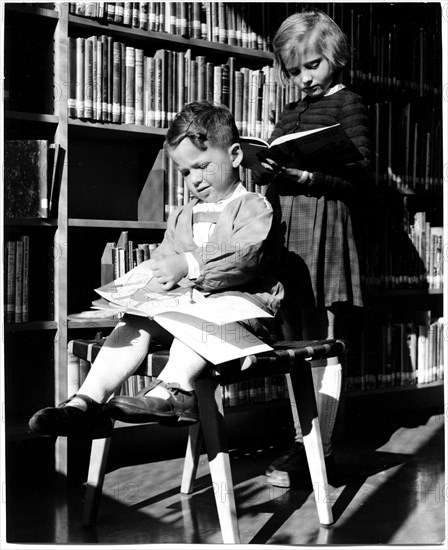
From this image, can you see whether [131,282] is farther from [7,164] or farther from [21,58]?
[21,58]

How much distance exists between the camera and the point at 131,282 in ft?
6.03

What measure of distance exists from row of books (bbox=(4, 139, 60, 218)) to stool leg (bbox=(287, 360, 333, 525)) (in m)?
0.95

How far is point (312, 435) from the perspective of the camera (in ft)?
6.10

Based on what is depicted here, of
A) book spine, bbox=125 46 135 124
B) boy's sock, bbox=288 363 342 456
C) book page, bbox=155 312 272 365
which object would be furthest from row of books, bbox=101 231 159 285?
book page, bbox=155 312 272 365

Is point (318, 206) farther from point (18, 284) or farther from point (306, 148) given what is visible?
point (18, 284)

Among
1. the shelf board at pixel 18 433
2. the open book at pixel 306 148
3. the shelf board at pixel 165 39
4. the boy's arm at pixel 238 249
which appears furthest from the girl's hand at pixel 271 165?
the shelf board at pixel 18 433

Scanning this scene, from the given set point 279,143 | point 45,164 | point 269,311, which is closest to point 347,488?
point 269,311

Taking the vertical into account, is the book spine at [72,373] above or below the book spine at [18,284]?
below

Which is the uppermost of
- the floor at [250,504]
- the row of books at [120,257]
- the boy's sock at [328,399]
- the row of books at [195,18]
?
the row of books at [195,18]

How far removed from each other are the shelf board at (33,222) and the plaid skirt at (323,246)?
0.72 metres

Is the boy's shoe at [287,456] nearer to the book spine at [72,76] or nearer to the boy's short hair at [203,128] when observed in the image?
the boy's short hair at [203,128]

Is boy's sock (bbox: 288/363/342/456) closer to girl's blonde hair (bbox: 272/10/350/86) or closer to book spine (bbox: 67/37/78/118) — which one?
girl's blonde hair (bbox: 272/10/350/86)

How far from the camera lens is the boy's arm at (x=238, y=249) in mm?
1812

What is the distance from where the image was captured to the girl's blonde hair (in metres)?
2.27
